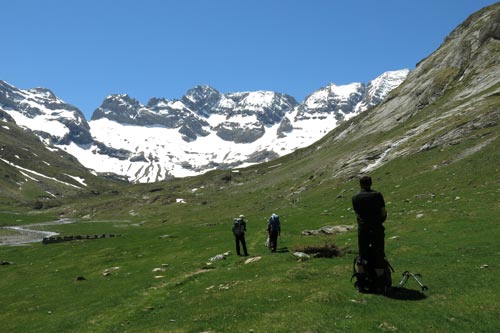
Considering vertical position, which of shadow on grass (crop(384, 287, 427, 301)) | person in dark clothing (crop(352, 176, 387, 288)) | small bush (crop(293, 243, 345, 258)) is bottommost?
shadow on grass (crop(384, 287, 427, 301))

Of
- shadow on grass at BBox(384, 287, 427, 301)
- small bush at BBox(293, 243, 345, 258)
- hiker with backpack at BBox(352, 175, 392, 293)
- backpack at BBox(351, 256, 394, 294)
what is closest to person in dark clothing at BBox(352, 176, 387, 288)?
hiker with backpack at BBox(352, 175, 392, 293)

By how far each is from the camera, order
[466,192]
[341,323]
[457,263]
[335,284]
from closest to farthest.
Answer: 1. [341,323]
2. [335,284]
3. [457,263]
4. [466,192]

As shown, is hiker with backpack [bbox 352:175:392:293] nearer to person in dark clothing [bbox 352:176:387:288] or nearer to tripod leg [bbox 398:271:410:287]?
person in dark clothing [bbox 352:176:387:288]

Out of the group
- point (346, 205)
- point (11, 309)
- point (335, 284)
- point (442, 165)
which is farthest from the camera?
point (442, 165)

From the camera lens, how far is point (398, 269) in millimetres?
24938

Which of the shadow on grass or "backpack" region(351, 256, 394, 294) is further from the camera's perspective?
"backpack" region(351, 256, 394, 294)

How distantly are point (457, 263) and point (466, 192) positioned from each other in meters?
28.0

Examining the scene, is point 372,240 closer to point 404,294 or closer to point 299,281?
point 404,294

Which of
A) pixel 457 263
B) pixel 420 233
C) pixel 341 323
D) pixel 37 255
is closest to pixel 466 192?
pixel 420 233

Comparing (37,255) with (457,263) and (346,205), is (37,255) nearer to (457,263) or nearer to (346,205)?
(346,205)

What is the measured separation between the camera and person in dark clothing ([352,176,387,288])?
18.9m

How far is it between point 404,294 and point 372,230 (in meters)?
3.14

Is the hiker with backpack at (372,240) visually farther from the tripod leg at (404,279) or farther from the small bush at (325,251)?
the small bush at (325,251)

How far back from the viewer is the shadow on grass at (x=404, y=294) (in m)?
18.6
